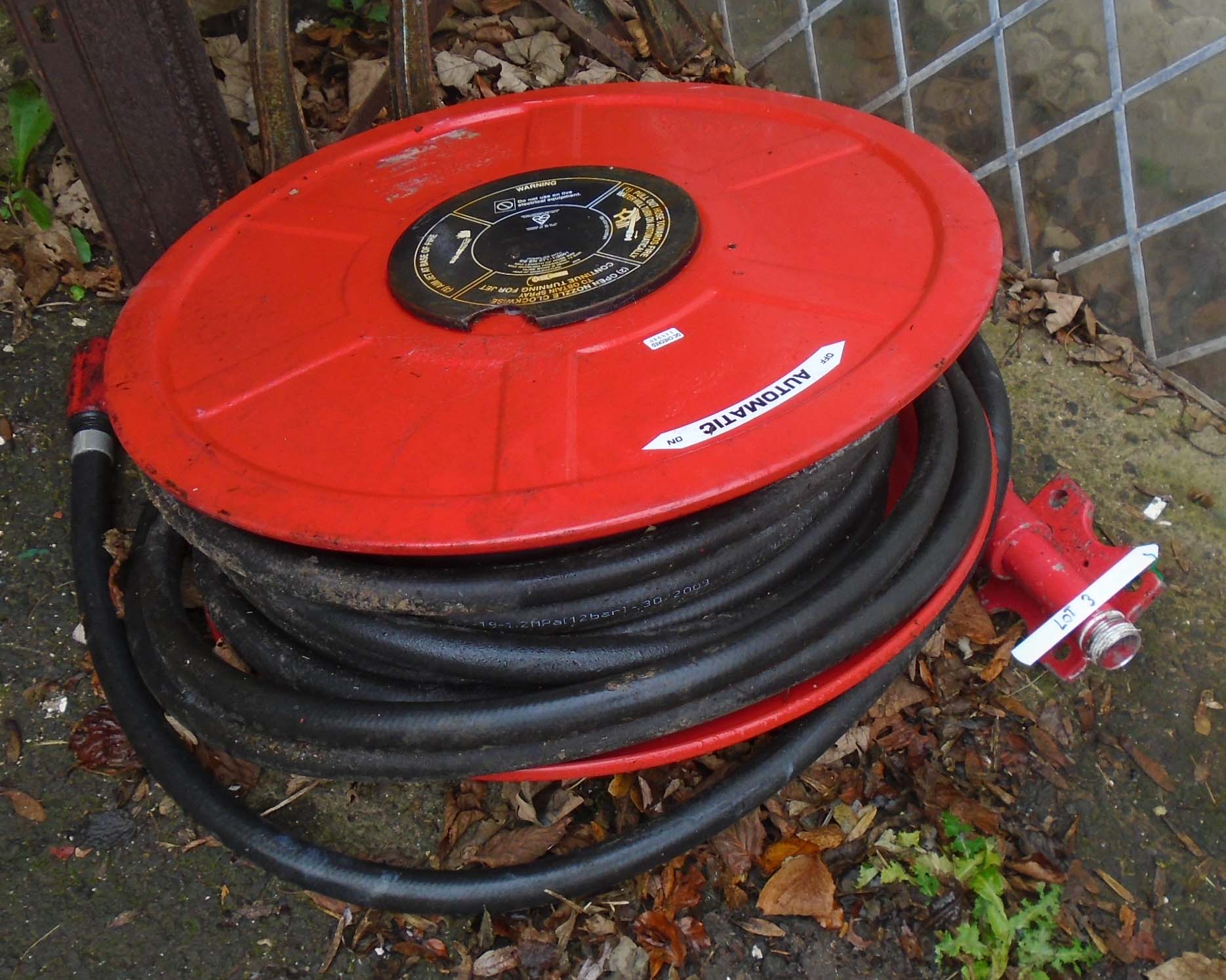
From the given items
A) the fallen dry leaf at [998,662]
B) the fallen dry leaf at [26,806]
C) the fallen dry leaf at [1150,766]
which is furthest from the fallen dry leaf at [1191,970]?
the fallen dry leaf at [26,806]

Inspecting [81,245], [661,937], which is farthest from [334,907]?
[81,245]

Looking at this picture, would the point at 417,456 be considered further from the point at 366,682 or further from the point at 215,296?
→ the point at 215,296

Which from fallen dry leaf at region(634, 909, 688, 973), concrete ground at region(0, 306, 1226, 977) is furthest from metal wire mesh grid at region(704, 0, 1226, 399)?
fallen dry leaf at region(634, 909, 688, 973)

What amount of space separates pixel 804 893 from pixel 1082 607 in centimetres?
71

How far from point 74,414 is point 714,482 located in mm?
1697

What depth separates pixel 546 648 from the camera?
4.44ft

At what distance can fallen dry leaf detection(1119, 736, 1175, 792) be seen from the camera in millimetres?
1809

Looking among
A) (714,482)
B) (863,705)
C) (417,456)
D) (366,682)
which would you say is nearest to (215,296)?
(417,456)

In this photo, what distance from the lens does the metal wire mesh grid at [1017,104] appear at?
225 cm

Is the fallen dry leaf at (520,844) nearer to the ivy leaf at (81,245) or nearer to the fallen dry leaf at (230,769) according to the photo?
the fallen dry leaf at (230,769)

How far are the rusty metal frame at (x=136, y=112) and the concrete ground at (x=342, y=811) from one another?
67cm

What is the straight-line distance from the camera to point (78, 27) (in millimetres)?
2066

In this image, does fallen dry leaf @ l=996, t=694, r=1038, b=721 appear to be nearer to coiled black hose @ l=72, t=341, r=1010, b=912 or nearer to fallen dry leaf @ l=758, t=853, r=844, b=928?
coiled black hose @ l=72, t=341, r=1010, b=912

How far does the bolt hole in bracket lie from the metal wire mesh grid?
0.82 m
